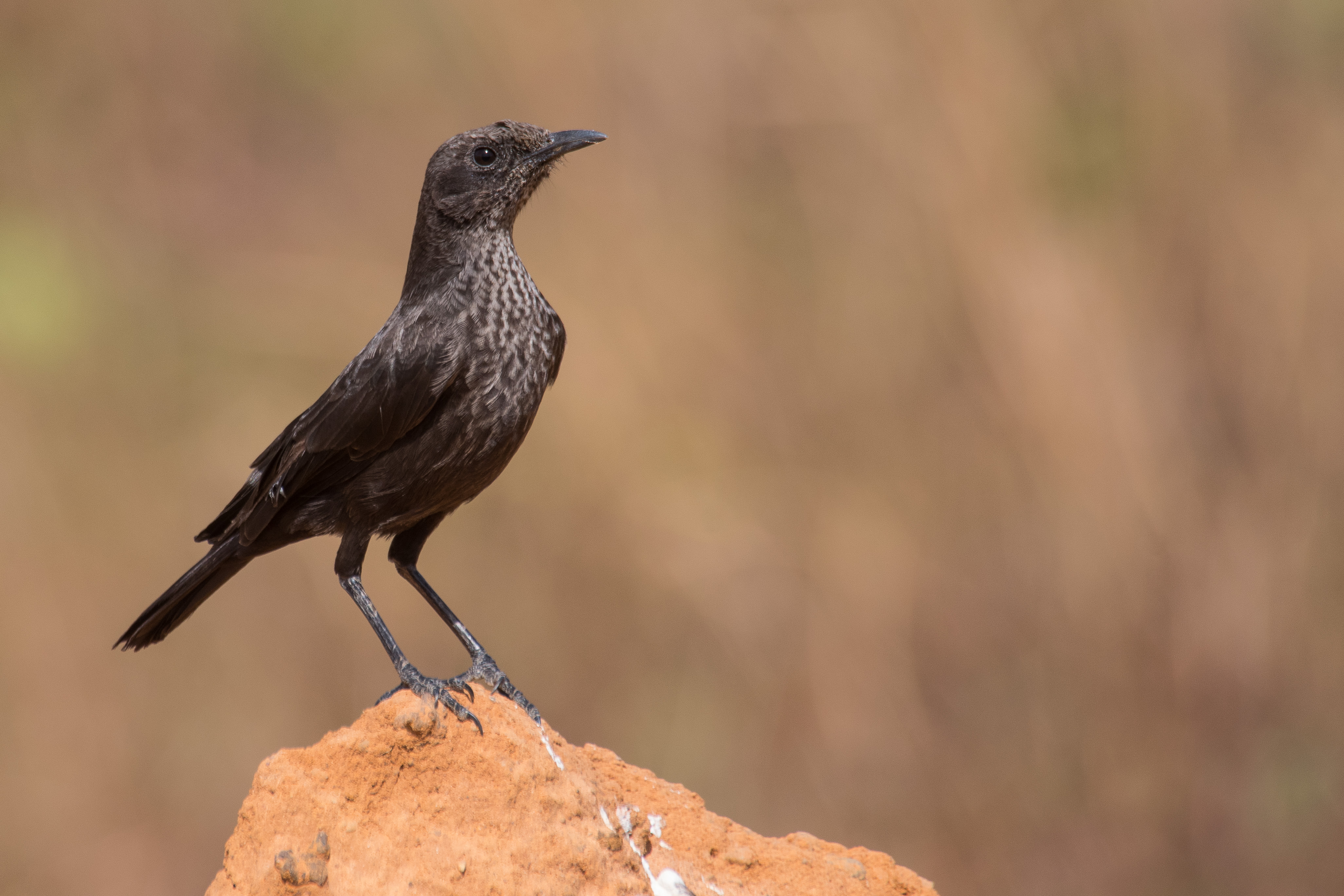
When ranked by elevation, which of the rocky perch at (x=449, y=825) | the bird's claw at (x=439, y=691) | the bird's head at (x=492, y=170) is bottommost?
Answer: the rocky perch at (x=449, y=825)

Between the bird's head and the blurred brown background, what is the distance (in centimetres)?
302

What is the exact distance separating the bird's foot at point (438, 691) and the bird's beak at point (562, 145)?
6.31 feet

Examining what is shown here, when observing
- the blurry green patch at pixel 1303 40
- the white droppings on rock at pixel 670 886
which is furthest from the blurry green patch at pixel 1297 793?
the white droppings on rock at pixel 670 886

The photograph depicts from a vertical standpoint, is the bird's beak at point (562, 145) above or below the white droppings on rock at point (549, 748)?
above

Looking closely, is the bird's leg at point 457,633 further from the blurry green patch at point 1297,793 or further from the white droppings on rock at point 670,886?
the blurry green patch at point 1297,793

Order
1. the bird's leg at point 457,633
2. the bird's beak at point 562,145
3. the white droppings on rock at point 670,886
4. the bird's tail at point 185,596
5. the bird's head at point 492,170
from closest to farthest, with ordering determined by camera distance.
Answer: the white droppings on rock at point 670,886 < the bird's leg at point 457,633 < the bird's tail at point 185,596 < the bird's head at point 492,170 < the bird's beak at point 562,145

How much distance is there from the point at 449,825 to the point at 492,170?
2294 mm

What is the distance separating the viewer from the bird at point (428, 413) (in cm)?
413

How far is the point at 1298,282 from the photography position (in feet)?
22.1

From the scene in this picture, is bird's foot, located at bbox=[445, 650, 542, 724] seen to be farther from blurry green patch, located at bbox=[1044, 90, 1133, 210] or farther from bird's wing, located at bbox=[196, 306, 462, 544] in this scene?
blurry green patch, located at bbox=[1044, 90, 1133, 210]

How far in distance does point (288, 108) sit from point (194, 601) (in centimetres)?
662

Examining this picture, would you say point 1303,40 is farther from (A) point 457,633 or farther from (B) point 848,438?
(A) point 457,633

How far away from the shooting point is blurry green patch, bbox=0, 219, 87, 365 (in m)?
8.43

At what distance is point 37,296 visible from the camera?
852cm
